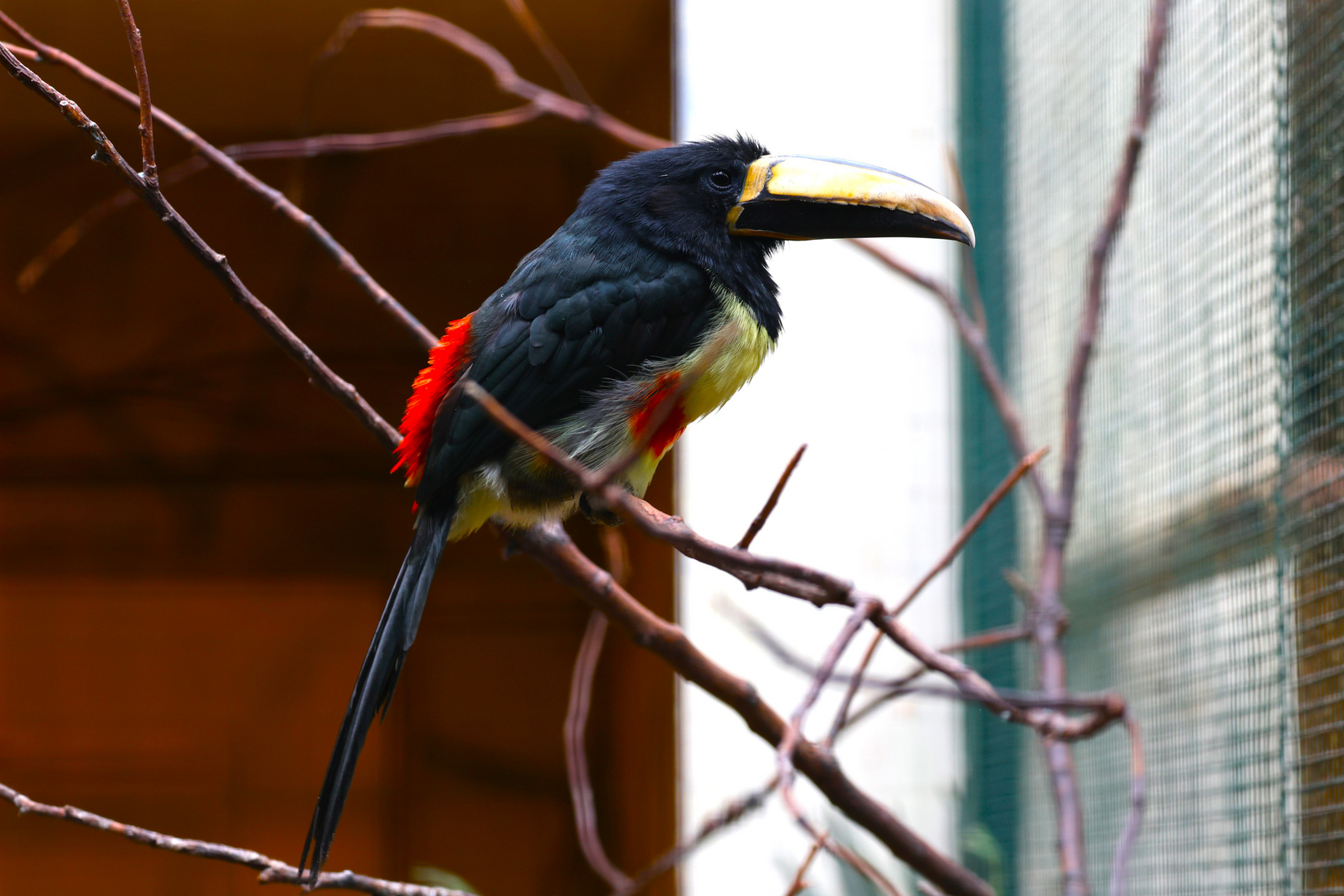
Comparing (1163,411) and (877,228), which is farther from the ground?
(1163,411)

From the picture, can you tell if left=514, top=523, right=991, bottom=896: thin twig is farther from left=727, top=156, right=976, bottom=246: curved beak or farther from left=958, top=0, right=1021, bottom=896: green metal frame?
left=958, top=0, right=1021, bottom=896: green metal frame

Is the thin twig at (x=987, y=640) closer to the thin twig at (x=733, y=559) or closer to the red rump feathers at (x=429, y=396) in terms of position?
the thin twig at (x=733, y=559)

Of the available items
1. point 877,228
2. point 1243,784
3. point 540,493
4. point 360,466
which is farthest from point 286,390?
point 1243,784

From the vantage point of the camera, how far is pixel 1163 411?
1.80m

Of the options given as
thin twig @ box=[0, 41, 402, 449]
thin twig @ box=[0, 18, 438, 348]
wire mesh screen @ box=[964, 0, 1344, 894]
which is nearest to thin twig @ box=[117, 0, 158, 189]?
thin twig @ box=[0, 41, 402, 449]

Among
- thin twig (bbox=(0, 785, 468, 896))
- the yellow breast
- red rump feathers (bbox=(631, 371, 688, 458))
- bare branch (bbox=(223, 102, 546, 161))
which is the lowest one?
thin twig (bbox=(0, 785, 468, 896))

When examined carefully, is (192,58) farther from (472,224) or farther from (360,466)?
(360,466)

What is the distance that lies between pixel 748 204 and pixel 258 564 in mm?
1251

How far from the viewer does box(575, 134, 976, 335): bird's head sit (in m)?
0.98

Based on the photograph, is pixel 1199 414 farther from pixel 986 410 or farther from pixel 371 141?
pixel 371 141

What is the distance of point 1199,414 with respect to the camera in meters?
1.70

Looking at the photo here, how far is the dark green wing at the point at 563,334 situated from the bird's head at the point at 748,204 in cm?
5

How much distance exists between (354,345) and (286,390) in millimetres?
479

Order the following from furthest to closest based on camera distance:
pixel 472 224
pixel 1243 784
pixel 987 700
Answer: pixel 1243 784, pixel 472 224, pixel 987 700
